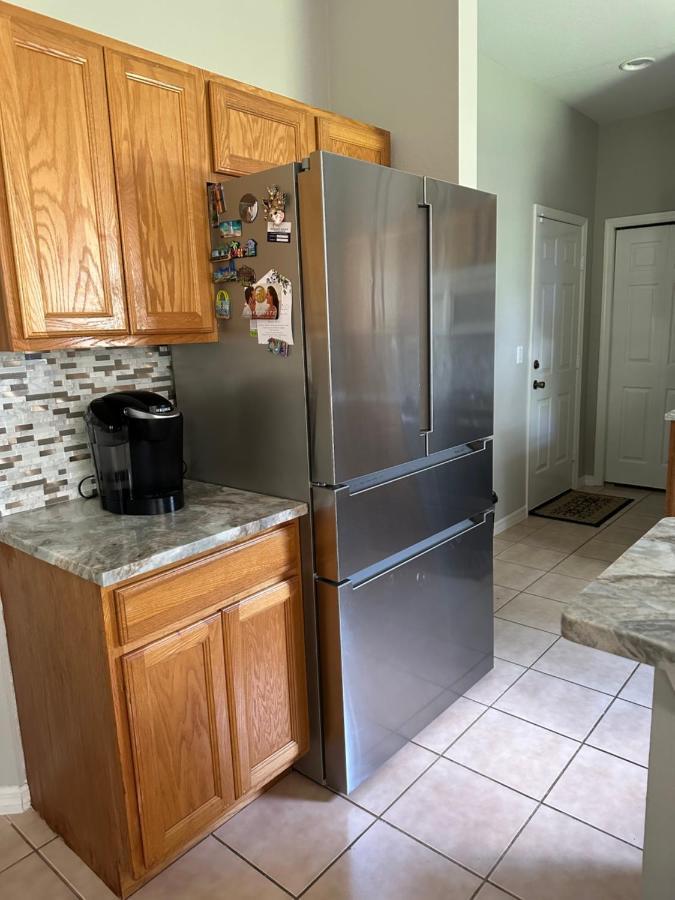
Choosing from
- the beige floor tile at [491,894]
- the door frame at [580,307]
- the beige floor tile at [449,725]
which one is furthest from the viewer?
the door frame at [580,307]

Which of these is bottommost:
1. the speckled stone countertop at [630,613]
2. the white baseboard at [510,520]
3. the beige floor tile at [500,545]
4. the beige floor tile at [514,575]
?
the beige floor tile at [514,575]

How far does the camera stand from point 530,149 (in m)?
3.98

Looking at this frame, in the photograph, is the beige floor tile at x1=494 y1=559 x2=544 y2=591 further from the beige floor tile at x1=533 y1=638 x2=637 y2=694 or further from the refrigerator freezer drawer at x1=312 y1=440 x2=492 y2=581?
the refrigerator freezer drawer at x1=312 y1=440 x2=492 y2=581

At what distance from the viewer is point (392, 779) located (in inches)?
79.0

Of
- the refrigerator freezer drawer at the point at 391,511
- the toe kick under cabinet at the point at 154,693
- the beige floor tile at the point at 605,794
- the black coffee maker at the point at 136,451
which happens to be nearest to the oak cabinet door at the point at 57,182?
the black coffee maker at the point at 136,451

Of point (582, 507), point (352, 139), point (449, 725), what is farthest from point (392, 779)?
point (582, 507)

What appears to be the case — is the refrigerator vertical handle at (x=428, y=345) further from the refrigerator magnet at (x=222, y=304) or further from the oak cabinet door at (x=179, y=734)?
the oak cabinet door at (x=179, y=734)

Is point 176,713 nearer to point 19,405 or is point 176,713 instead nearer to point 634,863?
point 19,405

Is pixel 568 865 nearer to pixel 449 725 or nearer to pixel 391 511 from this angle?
pixel 449 725

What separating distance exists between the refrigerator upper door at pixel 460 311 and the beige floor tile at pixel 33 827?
160cm

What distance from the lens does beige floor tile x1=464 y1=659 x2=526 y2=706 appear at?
7.96ft

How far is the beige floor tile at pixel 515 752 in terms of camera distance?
78.4 inches

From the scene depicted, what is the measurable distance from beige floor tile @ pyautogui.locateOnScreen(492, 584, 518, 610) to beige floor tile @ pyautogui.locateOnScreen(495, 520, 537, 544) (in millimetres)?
689

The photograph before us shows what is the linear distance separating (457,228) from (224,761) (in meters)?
1.74
